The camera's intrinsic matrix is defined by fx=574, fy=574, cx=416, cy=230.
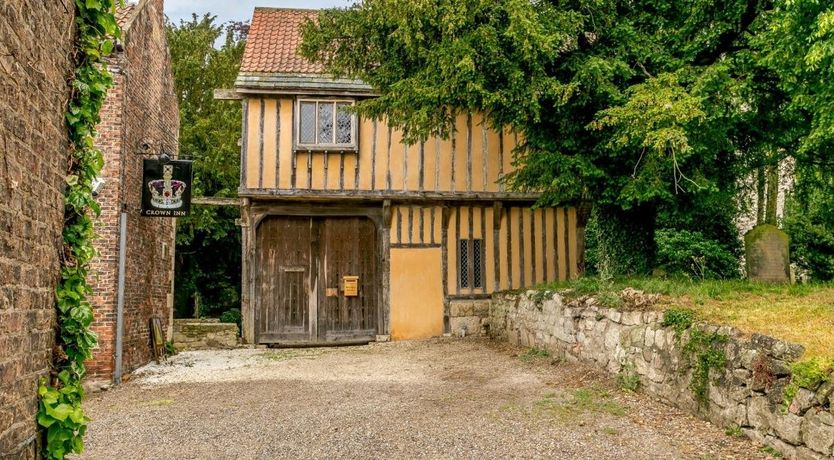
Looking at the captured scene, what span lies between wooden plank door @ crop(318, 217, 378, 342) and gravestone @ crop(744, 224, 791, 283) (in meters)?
7.42

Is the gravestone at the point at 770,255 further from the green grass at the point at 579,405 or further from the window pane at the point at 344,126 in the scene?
the window pane at the point at 344,126

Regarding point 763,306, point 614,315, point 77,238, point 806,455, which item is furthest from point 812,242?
point 77,238

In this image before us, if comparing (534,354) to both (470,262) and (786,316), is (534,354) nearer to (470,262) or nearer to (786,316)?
(470,262)

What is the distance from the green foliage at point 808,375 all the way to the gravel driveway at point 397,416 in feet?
1.79

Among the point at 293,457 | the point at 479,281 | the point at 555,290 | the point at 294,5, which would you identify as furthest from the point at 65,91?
the point at 294,5

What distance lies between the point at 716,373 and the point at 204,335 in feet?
34.0

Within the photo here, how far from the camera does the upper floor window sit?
12.2 metres

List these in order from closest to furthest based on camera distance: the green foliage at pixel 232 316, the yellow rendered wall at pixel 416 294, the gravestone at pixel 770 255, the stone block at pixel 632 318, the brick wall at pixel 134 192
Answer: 1. the stone block at pixel 632 318
2. the gravestone at pixel 770 255
3. the brick wall at pixel 134 192
4. the yellow rendered wall at pixel 416 294
5. the green foliage at pixel 232 316

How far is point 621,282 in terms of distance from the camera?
324 inches

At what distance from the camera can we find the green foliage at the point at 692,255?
46.1ft

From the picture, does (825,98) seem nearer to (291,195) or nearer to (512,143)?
(512,143)

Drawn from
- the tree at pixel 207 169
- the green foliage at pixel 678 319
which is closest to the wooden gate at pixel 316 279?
the tree at pixel 207 169

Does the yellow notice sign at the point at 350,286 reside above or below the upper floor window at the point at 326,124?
below

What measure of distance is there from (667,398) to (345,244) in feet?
27.2
